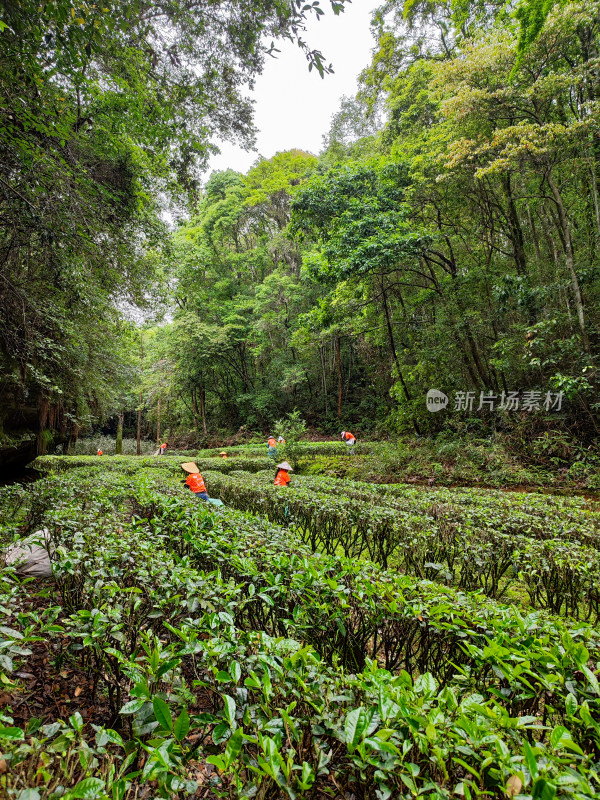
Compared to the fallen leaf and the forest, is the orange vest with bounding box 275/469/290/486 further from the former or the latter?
the fallen leaf

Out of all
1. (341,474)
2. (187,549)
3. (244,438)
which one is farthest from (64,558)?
(244,438)

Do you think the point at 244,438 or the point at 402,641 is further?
the point at 244,438

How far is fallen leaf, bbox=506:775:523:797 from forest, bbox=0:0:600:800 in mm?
33

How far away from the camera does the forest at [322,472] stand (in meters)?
1.21

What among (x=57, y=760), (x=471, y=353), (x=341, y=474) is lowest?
(x=341, y=474)

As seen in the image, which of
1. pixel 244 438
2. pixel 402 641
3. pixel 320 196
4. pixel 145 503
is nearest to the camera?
pixel 402 641

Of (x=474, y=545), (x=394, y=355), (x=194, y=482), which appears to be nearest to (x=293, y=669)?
(x=474, y=545)

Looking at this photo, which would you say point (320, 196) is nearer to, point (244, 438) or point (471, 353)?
point (471, 353)

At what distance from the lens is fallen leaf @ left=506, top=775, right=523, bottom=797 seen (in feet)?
3.11

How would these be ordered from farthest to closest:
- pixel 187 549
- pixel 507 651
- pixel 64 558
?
pixel 187 549 < pixel 64 558 < pixel 507 651

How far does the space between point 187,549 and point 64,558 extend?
3.91 feet

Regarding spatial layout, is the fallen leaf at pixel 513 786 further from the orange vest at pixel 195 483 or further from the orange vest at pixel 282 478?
the orange vest at pixel 282 478

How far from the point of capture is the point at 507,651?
4.98 ft

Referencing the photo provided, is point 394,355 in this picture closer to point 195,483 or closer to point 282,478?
point 282,478
